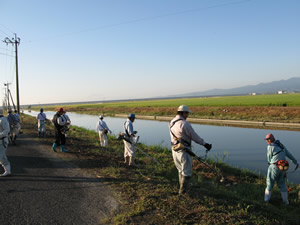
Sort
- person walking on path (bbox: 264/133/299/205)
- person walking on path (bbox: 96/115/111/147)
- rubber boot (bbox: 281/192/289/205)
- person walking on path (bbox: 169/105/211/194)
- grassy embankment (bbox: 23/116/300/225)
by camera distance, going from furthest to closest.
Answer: person walking on path (bbox: 96/115/111/147)
rubber boot (bbox: 281/192/289/205)
person walking on path (bbox: 264/133/299/205)
person walking on path (bbox: 169/105/211/194)
grassy embankment (bbox: 23/116/300/225)

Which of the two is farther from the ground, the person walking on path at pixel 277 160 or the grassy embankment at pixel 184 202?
the person walking on path at pixel 277 160

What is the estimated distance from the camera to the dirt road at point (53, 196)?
3.76 metres

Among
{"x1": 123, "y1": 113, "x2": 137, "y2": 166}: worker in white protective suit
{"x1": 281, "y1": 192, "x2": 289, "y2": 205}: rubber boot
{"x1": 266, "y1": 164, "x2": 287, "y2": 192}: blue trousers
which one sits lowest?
{"x1": 281, "y1": 192, "x2": 289, "y2": 205}: rubber boot

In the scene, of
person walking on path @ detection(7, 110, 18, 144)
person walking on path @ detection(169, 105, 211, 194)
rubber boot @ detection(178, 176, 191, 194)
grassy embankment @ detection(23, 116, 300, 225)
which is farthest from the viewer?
person walking on path @ detection(7, 110, 18, 144)

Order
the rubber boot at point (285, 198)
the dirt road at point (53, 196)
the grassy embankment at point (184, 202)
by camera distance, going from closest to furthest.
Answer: the grassy embankment at point (184, 202) → the dirt road at point (53, 196) → the rubber boot at point (285, 198)

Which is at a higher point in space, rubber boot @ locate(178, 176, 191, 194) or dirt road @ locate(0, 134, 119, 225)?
rubber boot @ locate(178, 176, 191, 194)

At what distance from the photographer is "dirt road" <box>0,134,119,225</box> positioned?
3.76 meters

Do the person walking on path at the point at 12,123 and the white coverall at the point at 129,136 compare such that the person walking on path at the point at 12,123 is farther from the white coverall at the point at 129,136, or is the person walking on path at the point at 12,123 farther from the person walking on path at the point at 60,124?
the white coverall at the point at 129,136

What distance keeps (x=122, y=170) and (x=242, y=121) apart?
19149 mm

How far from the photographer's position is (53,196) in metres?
4.59

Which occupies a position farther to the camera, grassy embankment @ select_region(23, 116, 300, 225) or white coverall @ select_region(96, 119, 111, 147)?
white coverall @ select_region(96, 119, 111, 147)

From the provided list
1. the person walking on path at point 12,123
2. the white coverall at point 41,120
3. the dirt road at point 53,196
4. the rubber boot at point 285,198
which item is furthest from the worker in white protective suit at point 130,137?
the white coverall at point 41,120

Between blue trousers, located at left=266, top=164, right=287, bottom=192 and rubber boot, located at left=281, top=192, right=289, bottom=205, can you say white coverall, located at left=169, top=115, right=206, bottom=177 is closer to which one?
blue trousers, located at left=266, top=164, right=287, bottom=192

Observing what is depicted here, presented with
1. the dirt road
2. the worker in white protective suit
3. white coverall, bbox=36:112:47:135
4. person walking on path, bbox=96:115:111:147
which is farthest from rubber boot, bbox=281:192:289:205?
white coverall, bbox=36:112:47:135
